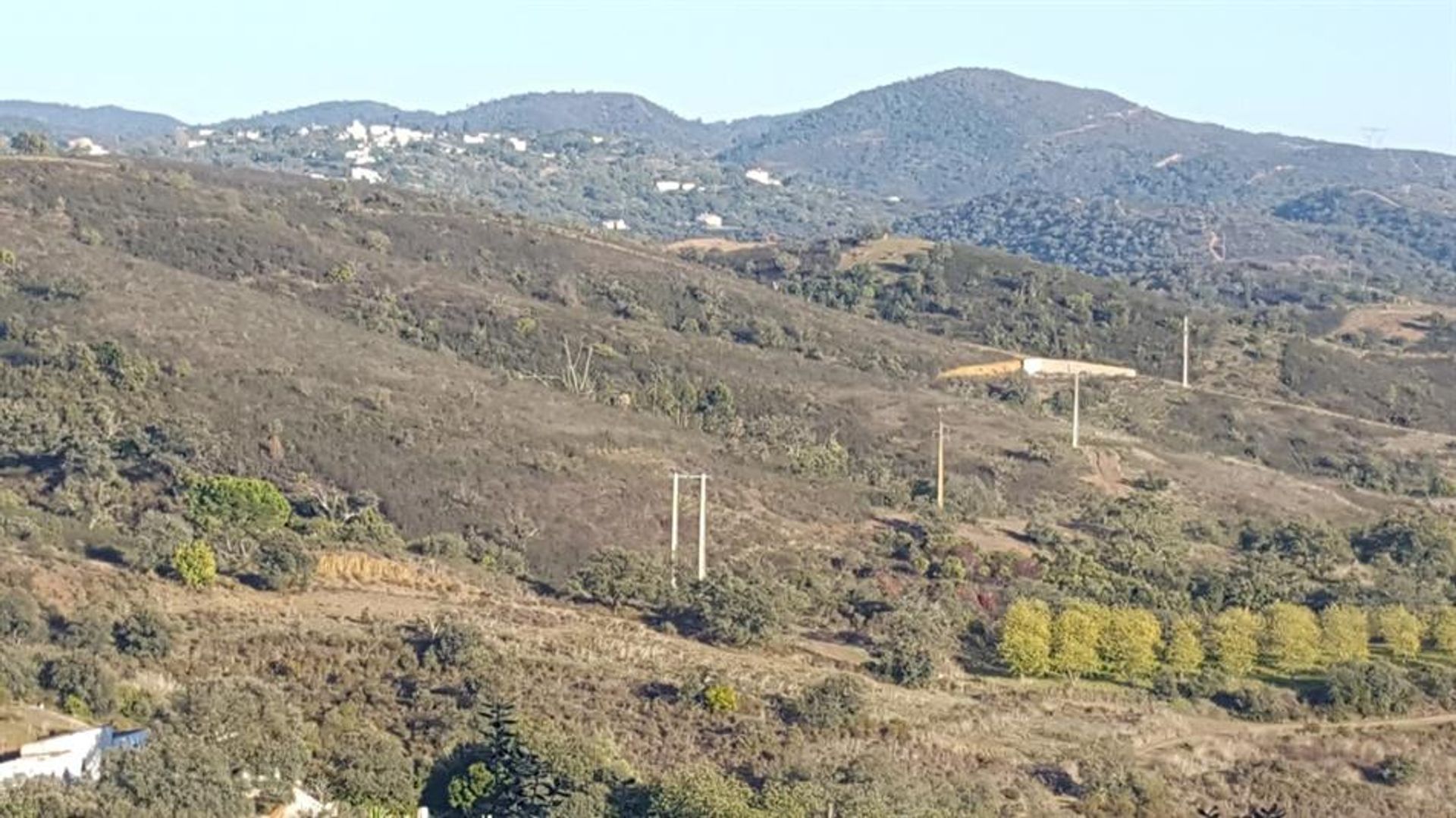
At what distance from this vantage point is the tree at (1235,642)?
149 feet

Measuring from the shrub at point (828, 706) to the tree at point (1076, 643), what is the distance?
7117 millimetres

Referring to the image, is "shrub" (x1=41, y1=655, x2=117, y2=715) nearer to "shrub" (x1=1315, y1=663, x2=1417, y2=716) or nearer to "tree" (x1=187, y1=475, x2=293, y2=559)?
"tree" (x1=187, y1=475, x2=293, y2=559)

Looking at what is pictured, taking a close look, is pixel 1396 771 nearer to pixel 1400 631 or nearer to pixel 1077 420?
pixel 1400 631

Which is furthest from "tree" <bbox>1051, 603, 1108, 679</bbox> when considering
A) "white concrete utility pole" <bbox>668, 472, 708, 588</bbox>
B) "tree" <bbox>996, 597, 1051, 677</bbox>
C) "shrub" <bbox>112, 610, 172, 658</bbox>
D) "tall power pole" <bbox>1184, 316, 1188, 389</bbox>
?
"tall power pole" <bbox>1184, 316, 1188, 389</bbox>

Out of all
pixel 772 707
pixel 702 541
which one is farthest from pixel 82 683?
pixel 702 541

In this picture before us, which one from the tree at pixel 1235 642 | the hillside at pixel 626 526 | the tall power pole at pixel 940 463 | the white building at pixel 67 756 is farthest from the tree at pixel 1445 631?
the white building at pixel 67 756

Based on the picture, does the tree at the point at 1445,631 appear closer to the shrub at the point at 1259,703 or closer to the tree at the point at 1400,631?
the tree at the point at 1400,631

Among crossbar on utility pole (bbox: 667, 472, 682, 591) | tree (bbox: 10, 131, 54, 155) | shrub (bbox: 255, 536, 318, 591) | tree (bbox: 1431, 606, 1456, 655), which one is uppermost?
tree (bbox: 10, 131, 54, 155)

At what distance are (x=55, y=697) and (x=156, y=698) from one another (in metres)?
1.41

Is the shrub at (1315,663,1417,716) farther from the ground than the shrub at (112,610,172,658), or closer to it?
closer to it

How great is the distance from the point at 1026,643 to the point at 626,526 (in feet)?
42.5

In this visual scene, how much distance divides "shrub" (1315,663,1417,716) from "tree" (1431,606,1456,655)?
5105 mm

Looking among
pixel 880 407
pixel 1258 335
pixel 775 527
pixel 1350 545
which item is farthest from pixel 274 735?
pixel 1258 335

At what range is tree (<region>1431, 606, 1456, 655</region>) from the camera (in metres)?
48.5
